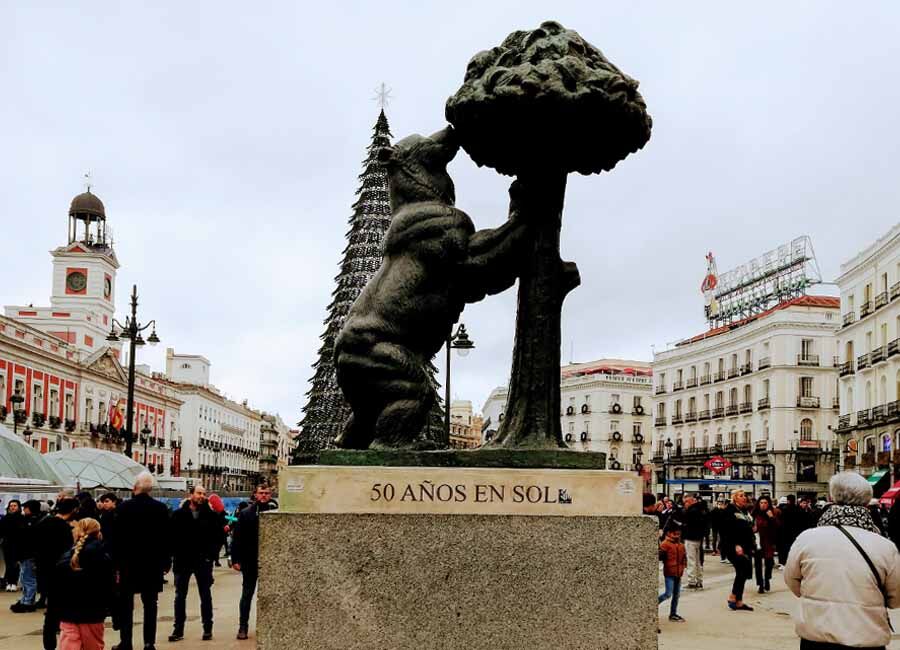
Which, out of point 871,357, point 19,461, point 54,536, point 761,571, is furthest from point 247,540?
point 871,357

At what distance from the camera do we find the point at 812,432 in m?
62.3

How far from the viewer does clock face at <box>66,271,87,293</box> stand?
7719 cm

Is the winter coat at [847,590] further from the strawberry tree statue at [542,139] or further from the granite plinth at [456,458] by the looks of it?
the strawberry tree statue at [542,139]

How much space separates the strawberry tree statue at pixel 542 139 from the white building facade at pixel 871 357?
38.4 m

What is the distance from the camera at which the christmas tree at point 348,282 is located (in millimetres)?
28812

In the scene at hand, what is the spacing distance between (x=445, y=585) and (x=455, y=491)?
1.39 feet

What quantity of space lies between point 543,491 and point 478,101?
6.31ft

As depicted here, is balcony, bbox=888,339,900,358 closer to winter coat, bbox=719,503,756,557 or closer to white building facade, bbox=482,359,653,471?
winter coat, bbox=719,503,756,557

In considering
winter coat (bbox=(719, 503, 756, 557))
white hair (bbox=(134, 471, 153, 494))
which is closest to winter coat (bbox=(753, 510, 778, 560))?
winter coat (bbox=(719, 503, 756, 557))

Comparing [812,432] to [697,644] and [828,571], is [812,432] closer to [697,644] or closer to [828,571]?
[697,644]

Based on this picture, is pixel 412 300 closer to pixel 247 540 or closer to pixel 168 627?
pixel 247 540

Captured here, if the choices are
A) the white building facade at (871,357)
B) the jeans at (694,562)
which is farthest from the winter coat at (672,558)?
the white building facade at (871,357)

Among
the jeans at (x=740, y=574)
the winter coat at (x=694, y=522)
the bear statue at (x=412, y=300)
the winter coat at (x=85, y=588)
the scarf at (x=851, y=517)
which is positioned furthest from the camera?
the winter coat at (x=694, y=522)

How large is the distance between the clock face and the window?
51919mm
